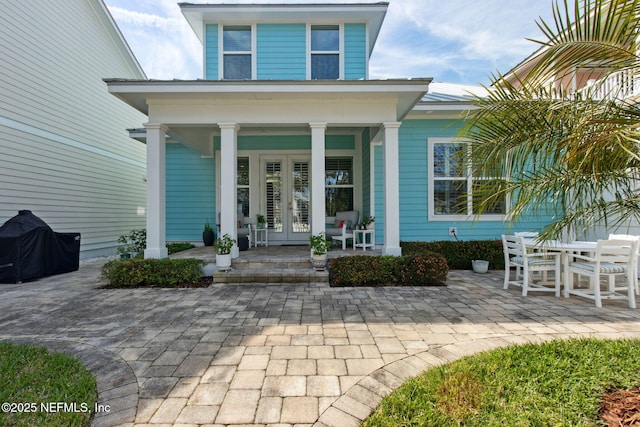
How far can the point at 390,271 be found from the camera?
4961mm

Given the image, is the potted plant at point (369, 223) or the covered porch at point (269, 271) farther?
the potted plant at point (369, 223)

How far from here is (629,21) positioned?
2012mm

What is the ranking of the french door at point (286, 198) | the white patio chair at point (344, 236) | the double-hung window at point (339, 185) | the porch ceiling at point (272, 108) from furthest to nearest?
the french door at point (286, 198)
the double-hung window at point (339, 185)
the white patio chair at point (344, 236)
the porch ceiling at point (272, 108)

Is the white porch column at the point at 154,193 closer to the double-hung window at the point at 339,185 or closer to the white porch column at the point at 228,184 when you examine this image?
the white porch column at the point at 228,184

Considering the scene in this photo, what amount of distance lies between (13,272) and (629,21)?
28.3 ft

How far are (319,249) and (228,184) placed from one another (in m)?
2.08

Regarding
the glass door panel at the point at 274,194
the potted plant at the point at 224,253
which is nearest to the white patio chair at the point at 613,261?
the potted plant at the point at 224,253

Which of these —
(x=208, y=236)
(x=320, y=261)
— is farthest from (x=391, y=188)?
(x=208, y=236)

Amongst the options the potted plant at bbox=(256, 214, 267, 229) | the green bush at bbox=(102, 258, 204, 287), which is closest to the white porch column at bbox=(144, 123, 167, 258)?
the green bush at bbox=(102, 258, 204, 287)

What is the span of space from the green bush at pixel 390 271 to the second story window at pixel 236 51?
582cm

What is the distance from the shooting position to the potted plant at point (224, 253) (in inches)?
202

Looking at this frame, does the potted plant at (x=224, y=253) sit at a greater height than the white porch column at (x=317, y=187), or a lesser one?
lesser

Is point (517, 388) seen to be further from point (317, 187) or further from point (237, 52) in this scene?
point (237, 52)

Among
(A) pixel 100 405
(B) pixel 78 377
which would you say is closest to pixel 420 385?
(A) pixel 100 405
